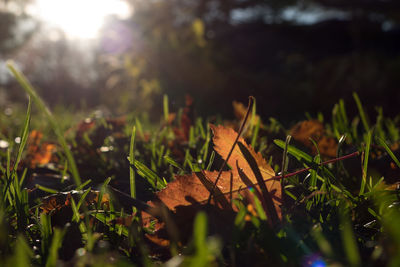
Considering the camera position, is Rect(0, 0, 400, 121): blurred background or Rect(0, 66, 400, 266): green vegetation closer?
Rect(0, 66, 400, 266): green vegetation

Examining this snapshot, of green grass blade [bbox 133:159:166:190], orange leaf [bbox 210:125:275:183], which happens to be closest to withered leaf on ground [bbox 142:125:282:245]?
orange leaf [bbox 210:125:275:183]

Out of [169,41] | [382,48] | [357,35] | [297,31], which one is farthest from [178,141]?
[297,31]

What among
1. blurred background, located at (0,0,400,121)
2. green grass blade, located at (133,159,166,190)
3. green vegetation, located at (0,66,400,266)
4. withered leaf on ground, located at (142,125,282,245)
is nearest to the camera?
green vegetation, located at (0,66,400,266)

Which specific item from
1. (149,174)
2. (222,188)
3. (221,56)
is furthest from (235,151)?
(221,56)

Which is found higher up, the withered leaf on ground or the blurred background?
the withered leaf on ground

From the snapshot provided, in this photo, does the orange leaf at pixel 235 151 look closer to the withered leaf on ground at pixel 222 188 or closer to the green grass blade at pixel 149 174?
the withered leaf on ground at pixel 222 188

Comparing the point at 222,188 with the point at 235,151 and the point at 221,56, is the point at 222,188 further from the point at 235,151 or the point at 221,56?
the point at 221,56

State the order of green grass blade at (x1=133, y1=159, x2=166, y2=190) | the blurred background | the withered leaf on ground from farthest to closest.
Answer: the blurred background → green grass blade at (x1=133, y1=159, x2=166, y2=190) → the withered leaf on ground

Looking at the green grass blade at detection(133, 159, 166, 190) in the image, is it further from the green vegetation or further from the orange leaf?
the orange leaf

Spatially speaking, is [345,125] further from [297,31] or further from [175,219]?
[297,31]
